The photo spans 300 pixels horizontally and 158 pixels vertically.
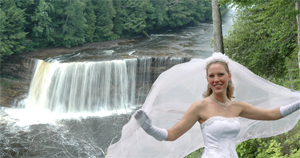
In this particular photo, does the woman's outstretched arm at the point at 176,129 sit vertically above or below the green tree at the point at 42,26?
below

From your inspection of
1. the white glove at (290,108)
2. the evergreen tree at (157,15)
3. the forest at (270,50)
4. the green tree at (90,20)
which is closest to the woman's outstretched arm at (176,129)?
the white glove at (290,108)

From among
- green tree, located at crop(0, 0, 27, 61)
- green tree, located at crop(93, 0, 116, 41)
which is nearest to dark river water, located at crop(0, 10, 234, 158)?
green tree, located at crop(0, 0, 27, 61)

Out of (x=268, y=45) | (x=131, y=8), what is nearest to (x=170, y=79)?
(x=268, y=45)

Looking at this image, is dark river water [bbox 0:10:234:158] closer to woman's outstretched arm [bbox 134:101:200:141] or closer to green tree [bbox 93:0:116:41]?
green tree [bbox 93:0:116:41]

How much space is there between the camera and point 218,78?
2.56 metres

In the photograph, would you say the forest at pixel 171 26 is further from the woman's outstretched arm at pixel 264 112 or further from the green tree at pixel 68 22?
the woman's outstretched arm at pixel 264 112

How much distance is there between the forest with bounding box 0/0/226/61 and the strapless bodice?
18945 mm

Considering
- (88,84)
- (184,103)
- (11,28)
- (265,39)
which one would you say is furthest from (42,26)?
(184,103)

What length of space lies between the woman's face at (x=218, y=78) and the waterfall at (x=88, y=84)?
46.1ft

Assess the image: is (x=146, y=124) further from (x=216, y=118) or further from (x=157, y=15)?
(x=157, y=15)

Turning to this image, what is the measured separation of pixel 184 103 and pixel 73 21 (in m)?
23.0

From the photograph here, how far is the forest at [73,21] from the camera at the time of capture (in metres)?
20.5

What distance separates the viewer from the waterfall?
1678 cm

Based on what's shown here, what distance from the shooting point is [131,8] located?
102ft
